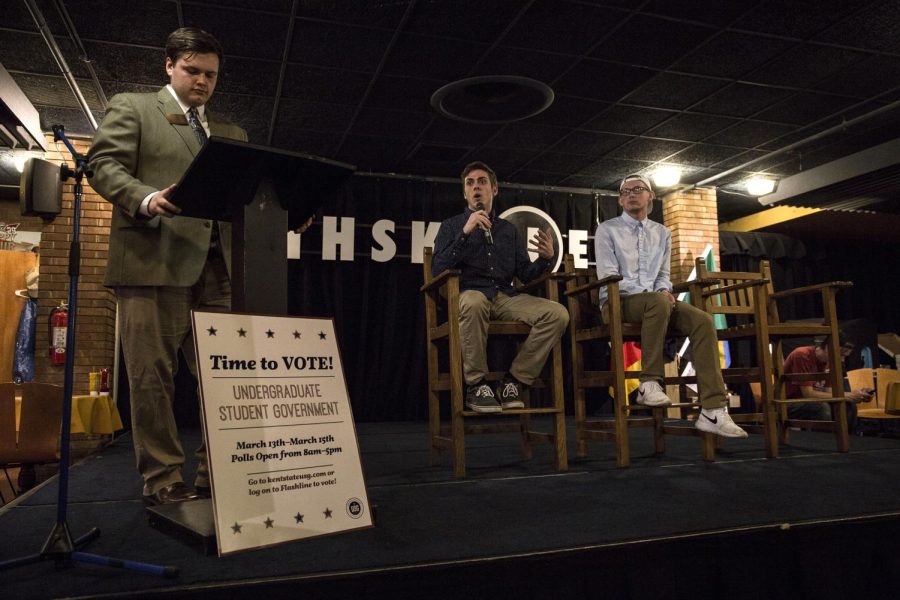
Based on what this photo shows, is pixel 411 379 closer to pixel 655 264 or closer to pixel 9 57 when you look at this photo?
pixel 655 264

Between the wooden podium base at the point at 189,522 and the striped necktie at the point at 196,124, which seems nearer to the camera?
the wooden podium base at the point at 189,522

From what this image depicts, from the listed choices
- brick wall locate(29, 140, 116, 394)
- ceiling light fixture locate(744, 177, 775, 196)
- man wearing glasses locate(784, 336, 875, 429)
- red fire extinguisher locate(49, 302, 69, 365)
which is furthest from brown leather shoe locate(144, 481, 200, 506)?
ceiling light fixture locate(744, 177, 775, 196)

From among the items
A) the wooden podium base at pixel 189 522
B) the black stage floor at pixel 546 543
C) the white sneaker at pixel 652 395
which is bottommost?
the black stage floor at pixel 546 543

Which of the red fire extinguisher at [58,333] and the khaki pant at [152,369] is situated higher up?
the red fire extinguisher at [58,333]

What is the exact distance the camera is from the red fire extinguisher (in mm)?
5062

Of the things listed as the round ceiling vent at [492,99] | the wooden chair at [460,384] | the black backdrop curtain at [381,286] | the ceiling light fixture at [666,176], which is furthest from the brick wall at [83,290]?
the ceiling light fixture at [666,176]

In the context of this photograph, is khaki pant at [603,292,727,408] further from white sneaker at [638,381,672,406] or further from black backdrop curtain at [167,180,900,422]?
black backdrop curtain at [167,180,900,422]

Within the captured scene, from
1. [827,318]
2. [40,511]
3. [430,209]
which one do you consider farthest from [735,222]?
[40,511]

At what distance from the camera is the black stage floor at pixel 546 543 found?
1282 millimetres

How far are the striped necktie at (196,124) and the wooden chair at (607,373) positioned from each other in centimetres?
178

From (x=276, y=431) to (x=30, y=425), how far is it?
2388 mm

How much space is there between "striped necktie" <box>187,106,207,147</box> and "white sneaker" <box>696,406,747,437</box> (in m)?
2.33

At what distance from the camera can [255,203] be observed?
5.09ft

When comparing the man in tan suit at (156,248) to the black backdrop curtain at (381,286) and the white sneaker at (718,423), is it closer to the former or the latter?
the white sneaker at (718,423)
